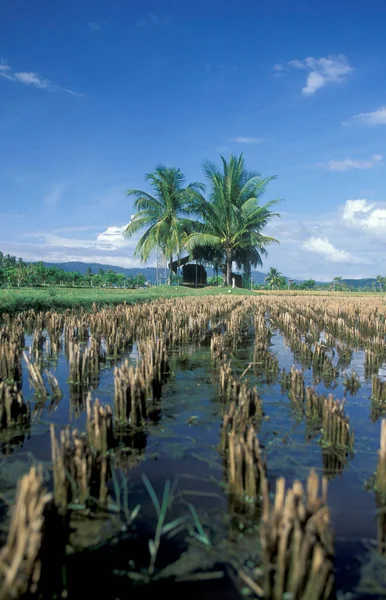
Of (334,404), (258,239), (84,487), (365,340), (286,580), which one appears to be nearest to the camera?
(286,580)

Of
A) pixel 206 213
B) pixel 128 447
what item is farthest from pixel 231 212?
pixel 128 447

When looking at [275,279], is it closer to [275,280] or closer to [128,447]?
[275,280]

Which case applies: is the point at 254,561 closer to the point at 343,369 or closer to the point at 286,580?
the point at 286,580

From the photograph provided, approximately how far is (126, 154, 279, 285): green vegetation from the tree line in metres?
28.3

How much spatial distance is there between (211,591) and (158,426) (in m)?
1.83

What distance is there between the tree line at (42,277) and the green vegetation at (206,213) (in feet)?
92.9

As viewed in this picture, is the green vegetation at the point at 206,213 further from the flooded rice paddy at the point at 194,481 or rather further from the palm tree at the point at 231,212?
the flooded rice paddy at the point at 194,481

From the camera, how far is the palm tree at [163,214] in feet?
101

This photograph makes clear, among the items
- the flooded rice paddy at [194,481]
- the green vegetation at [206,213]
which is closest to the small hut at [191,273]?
the green vegetation at [206,213]

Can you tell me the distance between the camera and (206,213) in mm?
32000

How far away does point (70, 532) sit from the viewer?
2006 millimetres

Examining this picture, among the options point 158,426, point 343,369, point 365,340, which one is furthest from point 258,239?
point 158,426

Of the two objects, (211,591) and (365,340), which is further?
(365,340)

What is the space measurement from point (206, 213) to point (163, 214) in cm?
321
